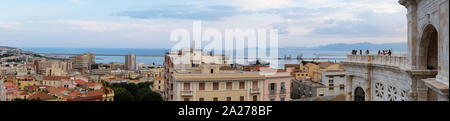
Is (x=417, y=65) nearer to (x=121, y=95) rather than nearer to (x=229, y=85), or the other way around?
(x=229, y=85)

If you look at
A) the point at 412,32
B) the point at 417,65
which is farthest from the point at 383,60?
the point at 417,65

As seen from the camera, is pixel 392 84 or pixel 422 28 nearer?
pixel 422 28

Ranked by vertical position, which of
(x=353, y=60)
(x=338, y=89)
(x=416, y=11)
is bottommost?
(x=338, y=89)

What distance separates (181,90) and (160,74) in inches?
713

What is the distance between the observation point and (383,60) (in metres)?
8.36

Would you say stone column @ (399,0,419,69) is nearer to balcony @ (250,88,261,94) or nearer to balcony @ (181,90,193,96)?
balcony @ (250,88,261,94)

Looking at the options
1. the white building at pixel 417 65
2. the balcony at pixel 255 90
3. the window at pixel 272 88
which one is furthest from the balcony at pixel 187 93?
the white building at pixel 417 65

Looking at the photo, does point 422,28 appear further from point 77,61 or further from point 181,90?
point 77,61

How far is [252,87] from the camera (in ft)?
55.9

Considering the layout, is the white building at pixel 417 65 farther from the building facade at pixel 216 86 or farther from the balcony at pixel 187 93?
the balcony at pixel 187 93

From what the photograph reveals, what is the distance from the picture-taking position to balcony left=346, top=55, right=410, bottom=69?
7.27 metres

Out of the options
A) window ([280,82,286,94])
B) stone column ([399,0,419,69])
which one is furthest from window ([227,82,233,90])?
stone column ([399,0,419,69])
